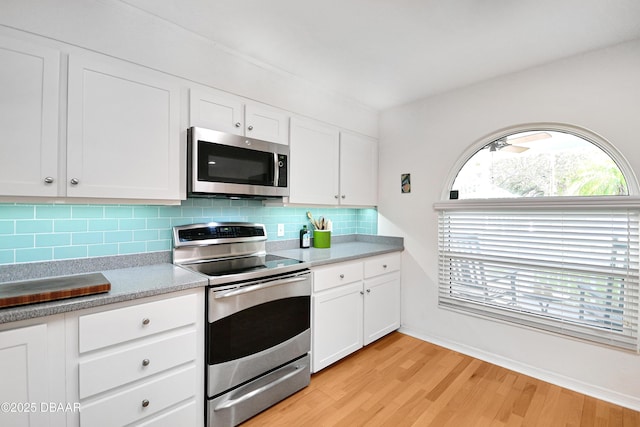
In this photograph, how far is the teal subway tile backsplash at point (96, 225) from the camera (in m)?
1.55

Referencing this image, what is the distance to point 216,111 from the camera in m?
1.99

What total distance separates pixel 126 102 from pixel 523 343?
10.8 feet

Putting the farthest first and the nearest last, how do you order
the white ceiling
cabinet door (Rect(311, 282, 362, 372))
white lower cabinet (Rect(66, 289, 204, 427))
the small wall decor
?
the small wall decor → cabinet door (Rect(311, 282, 362, 372)) → the white ceiling → white lower cabinet (Rect(66, 289, 204, 427))

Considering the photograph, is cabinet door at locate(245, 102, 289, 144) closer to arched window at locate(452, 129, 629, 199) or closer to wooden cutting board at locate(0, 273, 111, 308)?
wooden cutting board at locate(0, 273, 111, 308)

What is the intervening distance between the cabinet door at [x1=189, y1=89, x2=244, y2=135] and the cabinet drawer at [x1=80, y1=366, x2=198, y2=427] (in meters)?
1.47

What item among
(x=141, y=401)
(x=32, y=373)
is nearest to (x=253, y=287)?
(x=141, y=401)

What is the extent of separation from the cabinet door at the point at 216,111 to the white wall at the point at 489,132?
5.89 ft

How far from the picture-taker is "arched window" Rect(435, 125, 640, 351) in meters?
2.04

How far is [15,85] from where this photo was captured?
134cm

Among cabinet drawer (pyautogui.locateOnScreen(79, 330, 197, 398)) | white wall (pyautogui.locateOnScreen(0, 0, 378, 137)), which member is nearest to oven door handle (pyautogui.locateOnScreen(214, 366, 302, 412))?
cabinet drawer (pyautogui.locateOnScreen(79, 330, 197, 398))

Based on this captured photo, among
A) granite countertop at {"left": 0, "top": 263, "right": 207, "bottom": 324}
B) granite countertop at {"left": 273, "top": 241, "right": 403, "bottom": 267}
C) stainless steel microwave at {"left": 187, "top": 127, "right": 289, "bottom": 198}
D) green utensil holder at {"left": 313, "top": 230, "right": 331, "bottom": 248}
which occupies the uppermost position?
stainless steel microwave at {"left": 187, "top": 127, "right": 289, "bottom": 198}

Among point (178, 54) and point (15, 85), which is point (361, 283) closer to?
point (178, 54)

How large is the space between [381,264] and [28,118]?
8.58 feet

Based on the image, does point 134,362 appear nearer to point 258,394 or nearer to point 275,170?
point 258,394
